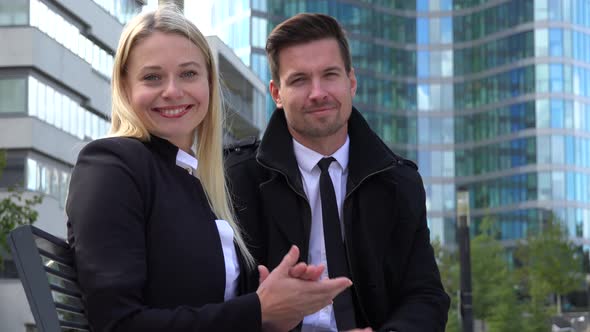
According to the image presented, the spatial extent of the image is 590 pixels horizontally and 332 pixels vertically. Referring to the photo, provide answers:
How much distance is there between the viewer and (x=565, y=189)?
78438 mm

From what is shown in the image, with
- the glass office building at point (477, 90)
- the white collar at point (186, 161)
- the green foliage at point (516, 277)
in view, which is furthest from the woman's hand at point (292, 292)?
the glass office building at point (477, 90)

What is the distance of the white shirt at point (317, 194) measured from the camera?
4.06 metres

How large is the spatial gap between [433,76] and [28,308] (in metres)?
88.0

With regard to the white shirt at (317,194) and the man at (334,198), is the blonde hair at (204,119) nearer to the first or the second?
the man at (334,198)

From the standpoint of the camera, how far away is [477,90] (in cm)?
8700

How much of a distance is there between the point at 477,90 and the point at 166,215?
8561cm

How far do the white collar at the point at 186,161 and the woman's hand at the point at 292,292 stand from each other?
0.53m

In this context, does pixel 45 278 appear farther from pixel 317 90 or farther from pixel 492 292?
pixel 492 292

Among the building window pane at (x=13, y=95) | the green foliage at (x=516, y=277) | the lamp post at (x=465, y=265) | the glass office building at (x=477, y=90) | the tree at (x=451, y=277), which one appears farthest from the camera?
the glass office building at (x=477, y=90)

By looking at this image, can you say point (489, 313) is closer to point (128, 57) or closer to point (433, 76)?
point (433, 76)

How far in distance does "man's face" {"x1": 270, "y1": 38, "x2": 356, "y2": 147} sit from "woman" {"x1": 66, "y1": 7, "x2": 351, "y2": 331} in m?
1.10

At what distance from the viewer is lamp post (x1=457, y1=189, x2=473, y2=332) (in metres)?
20.3

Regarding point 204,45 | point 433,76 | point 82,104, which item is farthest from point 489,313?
point 204,45

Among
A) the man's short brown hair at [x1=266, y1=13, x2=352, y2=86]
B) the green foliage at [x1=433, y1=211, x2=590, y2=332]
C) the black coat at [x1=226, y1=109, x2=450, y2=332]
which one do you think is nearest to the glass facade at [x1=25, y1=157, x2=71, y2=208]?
the green foliage at [x1=433, y1=211, x2=590, y2=332]
